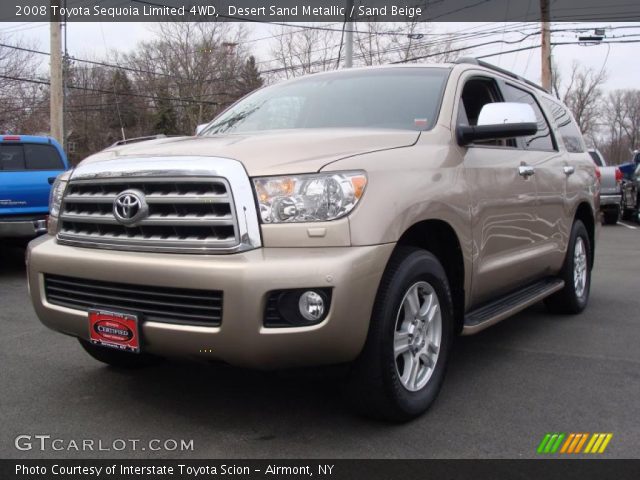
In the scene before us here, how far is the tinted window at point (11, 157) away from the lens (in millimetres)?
8297

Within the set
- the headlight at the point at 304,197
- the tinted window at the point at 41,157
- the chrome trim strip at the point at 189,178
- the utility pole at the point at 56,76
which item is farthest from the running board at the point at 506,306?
the utility pole at the point at 56,76

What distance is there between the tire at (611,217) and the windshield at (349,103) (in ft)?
45.7

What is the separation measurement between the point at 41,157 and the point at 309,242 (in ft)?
23.6

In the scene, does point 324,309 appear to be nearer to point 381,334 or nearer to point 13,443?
point 381,334

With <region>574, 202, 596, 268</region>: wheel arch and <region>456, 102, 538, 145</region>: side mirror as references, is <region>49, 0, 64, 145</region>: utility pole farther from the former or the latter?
<region>456, 102, 538, 145</region>: side mirror

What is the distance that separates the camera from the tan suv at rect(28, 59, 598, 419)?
2.68 m

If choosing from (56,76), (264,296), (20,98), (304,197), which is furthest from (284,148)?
(20,98)

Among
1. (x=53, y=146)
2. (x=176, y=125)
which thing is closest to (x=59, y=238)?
(x=53, y=146)

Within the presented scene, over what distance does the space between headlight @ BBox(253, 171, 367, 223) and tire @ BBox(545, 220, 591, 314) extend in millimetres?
3266

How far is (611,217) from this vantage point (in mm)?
16484

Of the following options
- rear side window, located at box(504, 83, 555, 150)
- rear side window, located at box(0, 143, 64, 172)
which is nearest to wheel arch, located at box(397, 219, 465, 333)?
rear side window, located at box(504, 83, 555, 150)

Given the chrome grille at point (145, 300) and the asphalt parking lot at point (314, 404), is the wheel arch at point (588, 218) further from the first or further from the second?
the chrome grille at point (145, 300)

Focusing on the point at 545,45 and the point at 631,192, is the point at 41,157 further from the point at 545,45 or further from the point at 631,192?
the point at 545,45

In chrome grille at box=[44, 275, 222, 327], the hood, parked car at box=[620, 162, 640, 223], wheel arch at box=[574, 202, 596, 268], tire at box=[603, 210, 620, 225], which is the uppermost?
the hood
